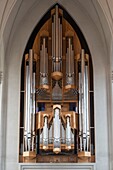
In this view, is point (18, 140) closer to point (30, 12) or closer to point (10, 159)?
point (10, 159)

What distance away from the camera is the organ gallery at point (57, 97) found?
1383cm

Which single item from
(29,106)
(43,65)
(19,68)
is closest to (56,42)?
(43,65)

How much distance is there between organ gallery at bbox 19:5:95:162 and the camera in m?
13.8

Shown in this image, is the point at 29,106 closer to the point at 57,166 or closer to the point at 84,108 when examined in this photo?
the point at 84,108

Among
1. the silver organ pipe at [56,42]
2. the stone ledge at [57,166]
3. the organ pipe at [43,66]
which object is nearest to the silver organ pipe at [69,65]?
the silver organ pipe at [56,42]

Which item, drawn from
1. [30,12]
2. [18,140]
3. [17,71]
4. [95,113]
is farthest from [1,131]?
[30,12]

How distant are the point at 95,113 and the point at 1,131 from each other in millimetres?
3013

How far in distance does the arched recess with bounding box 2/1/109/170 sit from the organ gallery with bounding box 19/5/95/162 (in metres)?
0.22

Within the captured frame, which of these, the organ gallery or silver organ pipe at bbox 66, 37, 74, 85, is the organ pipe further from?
silver organ pipe at bbox 66, 37, 74, 85

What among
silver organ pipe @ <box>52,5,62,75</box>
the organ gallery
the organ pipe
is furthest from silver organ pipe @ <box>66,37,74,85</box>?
the organ pipe

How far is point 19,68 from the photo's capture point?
14.6m

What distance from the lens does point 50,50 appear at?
1492 cm

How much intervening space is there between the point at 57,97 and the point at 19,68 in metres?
1.58

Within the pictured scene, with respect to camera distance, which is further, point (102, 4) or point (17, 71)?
point (17, 71)
